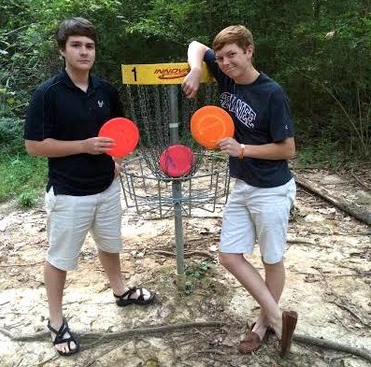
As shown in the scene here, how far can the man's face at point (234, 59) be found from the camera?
1.91m

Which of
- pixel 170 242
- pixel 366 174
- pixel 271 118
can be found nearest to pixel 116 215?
pixel 271 118

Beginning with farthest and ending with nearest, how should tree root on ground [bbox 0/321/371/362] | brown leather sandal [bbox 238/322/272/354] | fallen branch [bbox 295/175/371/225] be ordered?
fallen branch [bbox 295/175/371/225], tree root on ground [bbox 0/321/371/362], brown leather sandal [bbox 238/322/272/354]

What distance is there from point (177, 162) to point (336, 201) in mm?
2394

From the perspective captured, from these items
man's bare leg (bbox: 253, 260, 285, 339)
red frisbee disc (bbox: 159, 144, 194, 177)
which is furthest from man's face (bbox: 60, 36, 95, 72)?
man's bare leg (bbox: 253, 260, 285, 339)

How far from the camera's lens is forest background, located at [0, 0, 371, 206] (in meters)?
5.03

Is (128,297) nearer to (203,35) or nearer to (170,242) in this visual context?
(170,242)

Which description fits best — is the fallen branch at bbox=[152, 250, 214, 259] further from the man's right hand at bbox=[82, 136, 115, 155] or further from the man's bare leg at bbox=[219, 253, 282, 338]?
the man's right hand at bbox=[82, 136, 115, 155]

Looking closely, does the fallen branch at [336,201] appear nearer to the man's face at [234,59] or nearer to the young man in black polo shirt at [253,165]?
the young man in black polo shirt at [253,165]

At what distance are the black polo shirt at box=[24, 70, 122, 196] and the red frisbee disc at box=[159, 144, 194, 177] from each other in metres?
0.27

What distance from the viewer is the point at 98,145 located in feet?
6.44

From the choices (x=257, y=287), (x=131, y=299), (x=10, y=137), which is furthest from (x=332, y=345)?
(x=10, y=137)

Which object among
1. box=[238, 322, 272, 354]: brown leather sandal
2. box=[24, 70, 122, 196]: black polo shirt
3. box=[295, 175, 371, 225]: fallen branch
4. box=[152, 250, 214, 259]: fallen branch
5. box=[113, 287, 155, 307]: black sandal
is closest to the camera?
box=[24, 70, 122, 196]: black polo shirt

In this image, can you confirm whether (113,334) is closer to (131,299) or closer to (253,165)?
(131,299)

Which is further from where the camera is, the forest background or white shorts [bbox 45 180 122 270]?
the forest background
